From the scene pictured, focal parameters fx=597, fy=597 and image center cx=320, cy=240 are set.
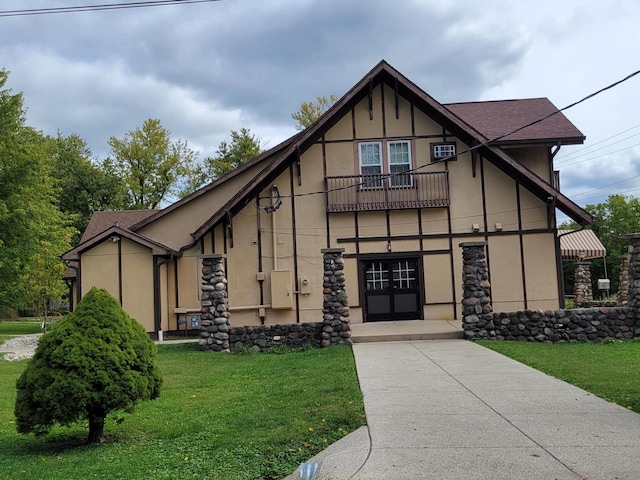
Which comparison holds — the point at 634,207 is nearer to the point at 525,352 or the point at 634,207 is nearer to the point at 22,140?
the point at 525,352

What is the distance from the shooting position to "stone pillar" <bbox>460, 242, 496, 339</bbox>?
47.8 ft

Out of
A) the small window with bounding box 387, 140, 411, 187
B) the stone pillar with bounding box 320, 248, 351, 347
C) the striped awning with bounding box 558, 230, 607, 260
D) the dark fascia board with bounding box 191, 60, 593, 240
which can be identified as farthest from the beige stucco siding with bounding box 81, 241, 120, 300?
the striped awning with bounding box 558, 230, 607, 260

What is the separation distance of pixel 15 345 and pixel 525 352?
1529 cm

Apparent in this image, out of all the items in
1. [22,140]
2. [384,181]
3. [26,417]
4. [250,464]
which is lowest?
[250,464]

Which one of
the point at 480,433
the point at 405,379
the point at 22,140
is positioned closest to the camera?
the point at 480,433

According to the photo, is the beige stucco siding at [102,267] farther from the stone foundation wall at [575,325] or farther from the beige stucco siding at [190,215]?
the stone foundation wall at [575,325]

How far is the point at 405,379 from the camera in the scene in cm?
961

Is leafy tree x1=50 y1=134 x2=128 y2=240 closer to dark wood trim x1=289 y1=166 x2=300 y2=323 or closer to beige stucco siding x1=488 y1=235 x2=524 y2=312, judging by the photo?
dark wood trim x1=289 y1=166 x2=300 y2=323

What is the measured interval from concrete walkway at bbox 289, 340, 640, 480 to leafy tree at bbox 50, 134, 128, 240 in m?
34.5

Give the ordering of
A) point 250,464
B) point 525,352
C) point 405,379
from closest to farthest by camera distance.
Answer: point 250,464 < point 405,379 < point 525,352

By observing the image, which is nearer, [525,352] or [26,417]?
[26,417]

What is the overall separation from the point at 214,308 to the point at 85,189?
2961 cm

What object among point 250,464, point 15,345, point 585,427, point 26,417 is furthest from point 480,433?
point 15,345

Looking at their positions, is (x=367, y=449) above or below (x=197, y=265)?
below
